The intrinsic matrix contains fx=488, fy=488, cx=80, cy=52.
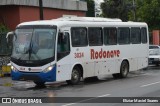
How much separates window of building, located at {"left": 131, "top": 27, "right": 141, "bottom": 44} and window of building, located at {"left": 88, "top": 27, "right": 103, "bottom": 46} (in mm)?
3115

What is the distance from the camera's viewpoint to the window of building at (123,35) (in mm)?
24219

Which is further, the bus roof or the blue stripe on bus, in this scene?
the bus roof

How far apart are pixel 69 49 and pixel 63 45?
0.38 metres

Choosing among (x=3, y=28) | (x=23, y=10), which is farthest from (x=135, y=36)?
(x=23, y=10)

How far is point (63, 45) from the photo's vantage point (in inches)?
792

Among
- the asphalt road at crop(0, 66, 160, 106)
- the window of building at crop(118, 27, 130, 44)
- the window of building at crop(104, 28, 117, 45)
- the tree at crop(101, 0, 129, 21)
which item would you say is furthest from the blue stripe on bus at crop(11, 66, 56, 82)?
the tree at crop(101, 0, 129, 21)

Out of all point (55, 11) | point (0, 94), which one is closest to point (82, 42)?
point (0, 94)

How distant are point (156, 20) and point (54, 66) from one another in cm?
3463

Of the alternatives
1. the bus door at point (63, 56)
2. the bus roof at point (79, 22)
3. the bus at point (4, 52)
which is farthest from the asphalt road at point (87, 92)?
the bus at point (4, 52)

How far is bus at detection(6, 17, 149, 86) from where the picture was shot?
768 inches

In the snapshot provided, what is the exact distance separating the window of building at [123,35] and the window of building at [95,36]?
1.80m

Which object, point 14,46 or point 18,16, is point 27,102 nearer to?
point 14,46

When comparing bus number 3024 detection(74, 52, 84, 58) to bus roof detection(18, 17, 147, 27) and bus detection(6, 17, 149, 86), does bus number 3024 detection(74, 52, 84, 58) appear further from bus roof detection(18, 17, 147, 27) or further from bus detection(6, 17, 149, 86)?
bus roof detection(18, 17, 147, 27)

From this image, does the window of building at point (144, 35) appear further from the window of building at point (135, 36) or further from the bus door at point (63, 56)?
the bus door at point (63, 56)
